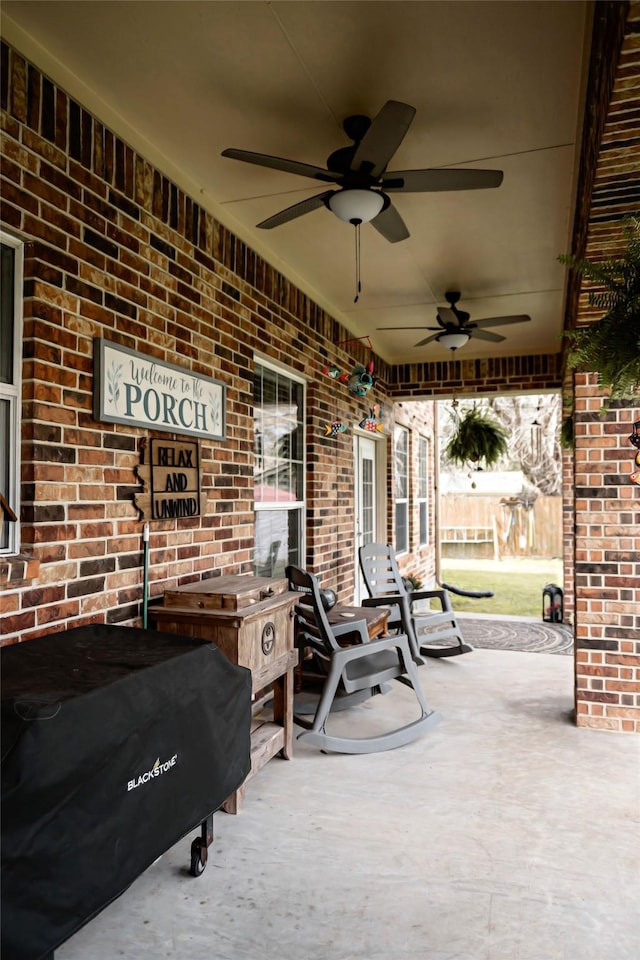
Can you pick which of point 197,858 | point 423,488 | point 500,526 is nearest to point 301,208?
point 197,858

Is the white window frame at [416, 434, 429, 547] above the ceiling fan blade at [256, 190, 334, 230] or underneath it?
underneath

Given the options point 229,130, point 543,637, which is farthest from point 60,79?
point 543,637

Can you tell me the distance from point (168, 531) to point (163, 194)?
1.56m

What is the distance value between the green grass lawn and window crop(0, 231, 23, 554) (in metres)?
6.13

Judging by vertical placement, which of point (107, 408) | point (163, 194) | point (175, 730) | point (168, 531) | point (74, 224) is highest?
point (163, 194)

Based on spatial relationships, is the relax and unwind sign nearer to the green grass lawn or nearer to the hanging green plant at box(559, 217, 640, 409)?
the hanging green plant at box(559, 217, 640, 409)

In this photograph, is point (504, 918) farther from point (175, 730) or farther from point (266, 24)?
point (266, 24)

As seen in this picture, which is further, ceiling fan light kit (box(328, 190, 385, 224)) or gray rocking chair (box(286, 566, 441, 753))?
gray rocking chair (box(286, 566, 441, 753))

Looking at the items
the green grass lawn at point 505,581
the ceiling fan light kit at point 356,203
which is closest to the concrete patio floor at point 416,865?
the ceiling fan light kit at point 356,203

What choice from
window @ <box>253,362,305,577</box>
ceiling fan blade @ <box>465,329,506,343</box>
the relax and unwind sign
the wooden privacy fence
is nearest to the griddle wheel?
the relax and unwind sign

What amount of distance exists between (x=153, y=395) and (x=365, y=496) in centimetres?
414

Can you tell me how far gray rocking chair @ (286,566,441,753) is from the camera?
3.04 metres

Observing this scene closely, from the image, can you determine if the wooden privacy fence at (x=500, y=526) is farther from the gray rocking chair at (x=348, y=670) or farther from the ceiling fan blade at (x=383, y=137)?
the ceiling fan blade at (x=383, y=137)

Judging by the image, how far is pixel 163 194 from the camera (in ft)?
9.34
